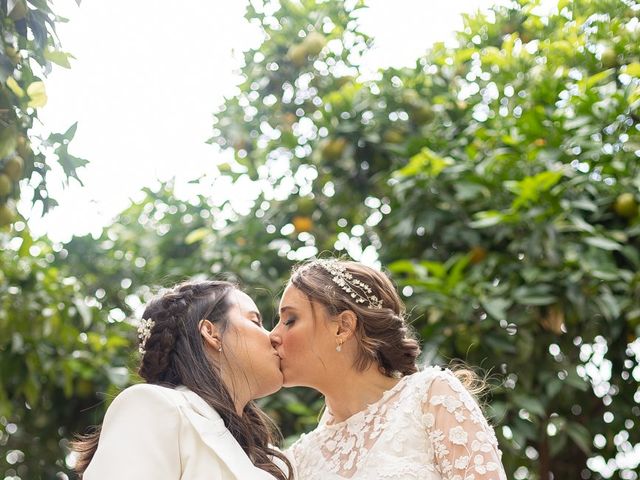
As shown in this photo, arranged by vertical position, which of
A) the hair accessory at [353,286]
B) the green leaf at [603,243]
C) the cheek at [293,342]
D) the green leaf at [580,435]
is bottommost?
the green leaf at [580,435]

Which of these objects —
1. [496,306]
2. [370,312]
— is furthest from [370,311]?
[496,306]

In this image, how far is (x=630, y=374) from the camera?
133 inches

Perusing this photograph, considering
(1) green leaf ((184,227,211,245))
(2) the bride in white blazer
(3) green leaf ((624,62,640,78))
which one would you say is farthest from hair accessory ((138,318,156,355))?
(1) green leaf ((184,227,211,245))

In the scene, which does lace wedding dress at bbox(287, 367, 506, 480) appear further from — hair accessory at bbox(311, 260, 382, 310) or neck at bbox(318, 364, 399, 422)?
hair accessory at bbox(311, 260, 382, 310)

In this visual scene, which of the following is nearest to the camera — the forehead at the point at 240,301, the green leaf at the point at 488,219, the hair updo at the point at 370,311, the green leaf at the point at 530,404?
the forehead at the point at 240,301

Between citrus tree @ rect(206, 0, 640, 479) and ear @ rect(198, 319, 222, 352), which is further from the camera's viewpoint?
citrus tree @ rect(206, 0, 640, 479)

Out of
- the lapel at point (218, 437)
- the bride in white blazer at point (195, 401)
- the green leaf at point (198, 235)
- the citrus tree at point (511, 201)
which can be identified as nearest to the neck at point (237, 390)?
the bride in white blazer at point (195, 401)

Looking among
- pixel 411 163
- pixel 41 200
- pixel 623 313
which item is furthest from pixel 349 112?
pixel 41 200

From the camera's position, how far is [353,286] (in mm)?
2469

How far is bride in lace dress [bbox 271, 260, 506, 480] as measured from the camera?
2.24 metres

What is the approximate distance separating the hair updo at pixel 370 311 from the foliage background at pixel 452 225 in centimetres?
67

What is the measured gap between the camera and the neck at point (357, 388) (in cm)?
246

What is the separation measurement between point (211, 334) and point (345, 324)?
370 millimetres

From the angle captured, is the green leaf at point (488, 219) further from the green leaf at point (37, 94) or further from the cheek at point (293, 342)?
the green leaf at point (37, 94)
